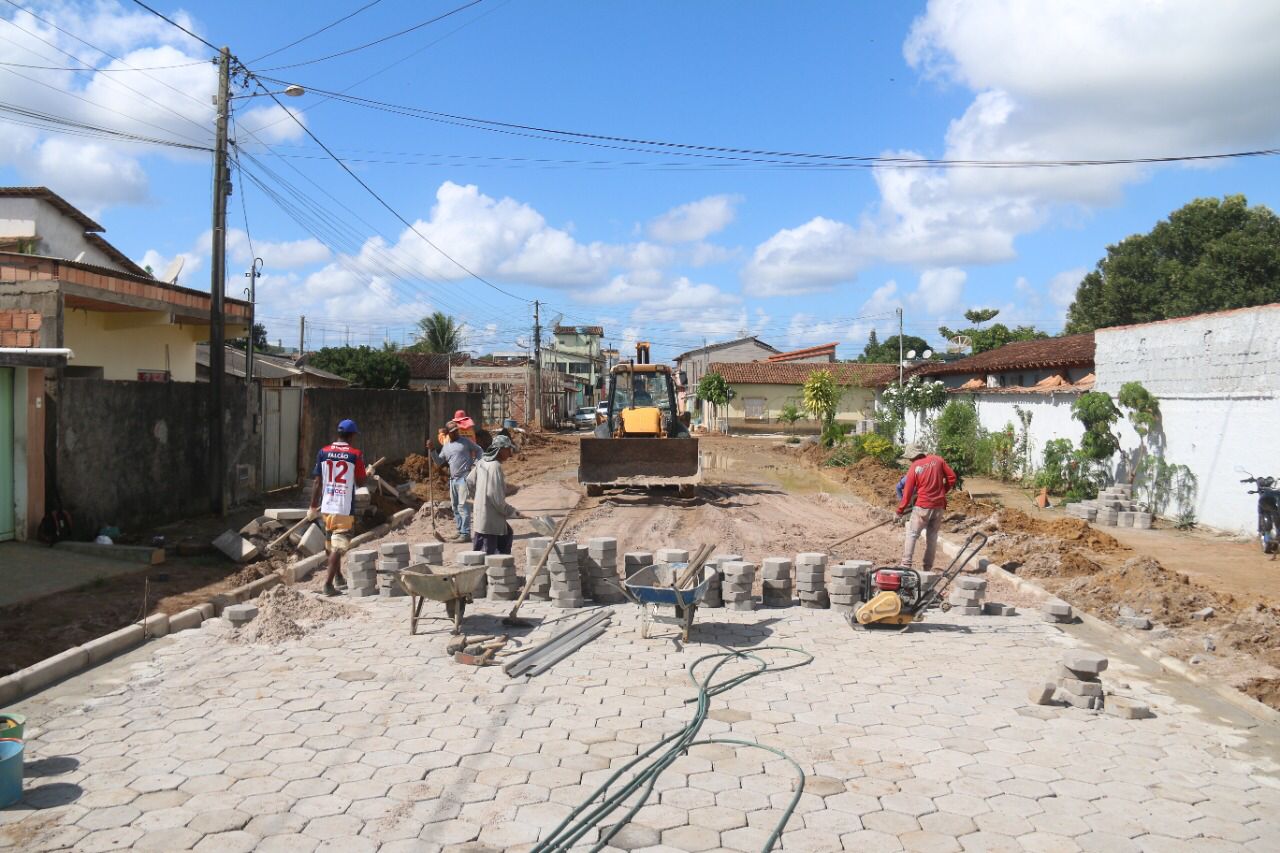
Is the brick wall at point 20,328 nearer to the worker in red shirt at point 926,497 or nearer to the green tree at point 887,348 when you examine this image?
the worker in red shirt at point 926,497

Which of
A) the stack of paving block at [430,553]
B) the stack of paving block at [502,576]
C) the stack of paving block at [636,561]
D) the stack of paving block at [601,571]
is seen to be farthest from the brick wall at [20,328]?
the stack of paving block at [636,561]

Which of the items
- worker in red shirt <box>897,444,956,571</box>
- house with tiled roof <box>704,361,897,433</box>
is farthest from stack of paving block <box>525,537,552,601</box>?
house with tiled roof <box>704,361,897,433</box>

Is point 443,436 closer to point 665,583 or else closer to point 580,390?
point 665,583

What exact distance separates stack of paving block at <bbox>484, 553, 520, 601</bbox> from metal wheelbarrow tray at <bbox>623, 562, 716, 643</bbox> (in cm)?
137

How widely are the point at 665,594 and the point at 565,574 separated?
1.91 m

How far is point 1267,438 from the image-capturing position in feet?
43.4

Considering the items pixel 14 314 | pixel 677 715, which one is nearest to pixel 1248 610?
pixel 677 715

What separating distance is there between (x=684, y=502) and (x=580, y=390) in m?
56.9

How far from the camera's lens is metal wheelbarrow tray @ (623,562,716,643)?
295 inches

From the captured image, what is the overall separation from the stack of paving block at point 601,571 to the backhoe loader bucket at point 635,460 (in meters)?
7.93

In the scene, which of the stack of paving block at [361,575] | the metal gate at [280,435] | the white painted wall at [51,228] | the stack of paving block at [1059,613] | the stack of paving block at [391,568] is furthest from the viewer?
the white painted wall at [51,228]

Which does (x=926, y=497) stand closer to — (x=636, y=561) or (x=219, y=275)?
(x=636, y=561)

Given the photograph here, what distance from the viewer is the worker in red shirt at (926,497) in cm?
1052

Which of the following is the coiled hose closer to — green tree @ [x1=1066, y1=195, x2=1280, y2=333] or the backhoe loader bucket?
the backhoe loader bucket
